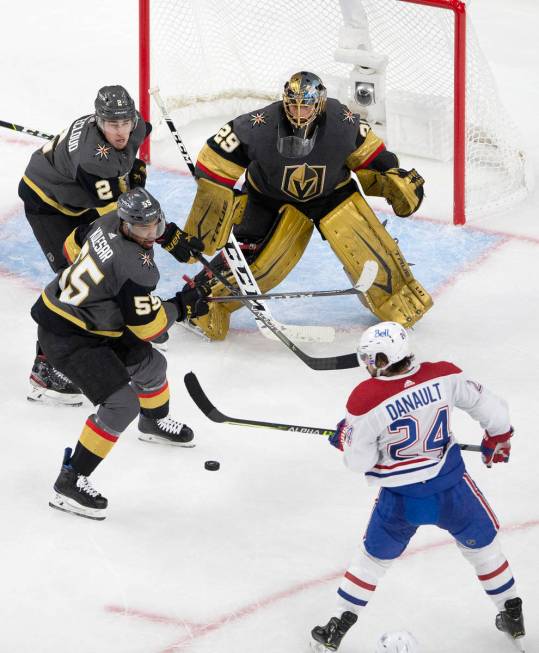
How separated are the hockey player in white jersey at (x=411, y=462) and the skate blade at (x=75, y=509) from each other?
0.89 metres

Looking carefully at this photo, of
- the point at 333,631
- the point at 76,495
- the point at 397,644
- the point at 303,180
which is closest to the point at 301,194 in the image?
the point at 303,180

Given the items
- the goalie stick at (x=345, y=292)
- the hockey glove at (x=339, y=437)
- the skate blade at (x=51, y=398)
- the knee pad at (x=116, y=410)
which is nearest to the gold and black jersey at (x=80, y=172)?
the goalie stick at (x=345, y=292)

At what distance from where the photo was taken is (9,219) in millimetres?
6297

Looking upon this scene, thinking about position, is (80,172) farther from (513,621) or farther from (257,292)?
(513,621)

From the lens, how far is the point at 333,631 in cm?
372

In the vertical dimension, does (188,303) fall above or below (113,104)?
below

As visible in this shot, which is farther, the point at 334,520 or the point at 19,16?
the point at 19,16

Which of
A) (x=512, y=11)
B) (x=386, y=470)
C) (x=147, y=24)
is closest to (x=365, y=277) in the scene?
(x=386, y=470)

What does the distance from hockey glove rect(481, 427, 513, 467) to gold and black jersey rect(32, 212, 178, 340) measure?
3.61ft

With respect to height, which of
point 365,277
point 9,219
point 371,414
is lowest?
point 9,219

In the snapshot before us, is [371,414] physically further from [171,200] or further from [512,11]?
[512,11]

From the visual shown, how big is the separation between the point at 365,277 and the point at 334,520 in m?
1.10

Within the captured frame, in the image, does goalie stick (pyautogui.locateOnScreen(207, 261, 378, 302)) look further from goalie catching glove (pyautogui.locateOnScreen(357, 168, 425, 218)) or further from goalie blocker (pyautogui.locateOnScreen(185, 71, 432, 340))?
goalie catching glove (pyautogui.locateOnScreen(357, 168, 425, 218))

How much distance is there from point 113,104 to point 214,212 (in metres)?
0.57
